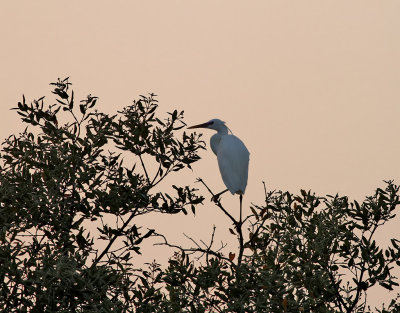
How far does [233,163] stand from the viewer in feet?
38.9

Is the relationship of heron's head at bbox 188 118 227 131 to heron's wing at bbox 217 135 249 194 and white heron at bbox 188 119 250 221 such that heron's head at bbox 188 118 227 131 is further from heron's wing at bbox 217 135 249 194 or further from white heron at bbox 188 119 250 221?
heron's wing at bbox 217 135 249 194

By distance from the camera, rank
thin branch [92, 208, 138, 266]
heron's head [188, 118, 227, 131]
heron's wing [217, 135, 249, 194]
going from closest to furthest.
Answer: thin branch [92, 208, 138, 266] → heron's wing [217, 135, 249, 194] → heron's head [188, 118, 227, 131]

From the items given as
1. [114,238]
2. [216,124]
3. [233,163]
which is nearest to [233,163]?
[233,163]

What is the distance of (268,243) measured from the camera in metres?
9.43

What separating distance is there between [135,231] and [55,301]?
1879mm

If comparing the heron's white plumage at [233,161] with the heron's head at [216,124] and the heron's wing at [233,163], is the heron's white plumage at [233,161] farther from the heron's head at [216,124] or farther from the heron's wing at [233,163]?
the heron's head at [216,124]

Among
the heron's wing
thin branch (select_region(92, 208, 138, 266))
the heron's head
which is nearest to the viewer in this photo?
A: thin branch (select_region(92, 208, 138, 266))

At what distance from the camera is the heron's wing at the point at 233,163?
38.3ft

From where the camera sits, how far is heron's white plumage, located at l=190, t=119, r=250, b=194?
11.7 meters

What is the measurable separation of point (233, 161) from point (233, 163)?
35mm

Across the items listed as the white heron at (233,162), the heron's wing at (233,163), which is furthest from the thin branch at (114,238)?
the heron's wing at (233,163)

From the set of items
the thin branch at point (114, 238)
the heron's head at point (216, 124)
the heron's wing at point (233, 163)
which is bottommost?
the thin branch at point (114, 238)

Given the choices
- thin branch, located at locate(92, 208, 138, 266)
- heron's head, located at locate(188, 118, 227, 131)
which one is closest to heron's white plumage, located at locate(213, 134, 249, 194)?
heron's head, located at locate(188, 118, 227, 131)

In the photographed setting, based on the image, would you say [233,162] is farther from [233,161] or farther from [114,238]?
[114,238]
